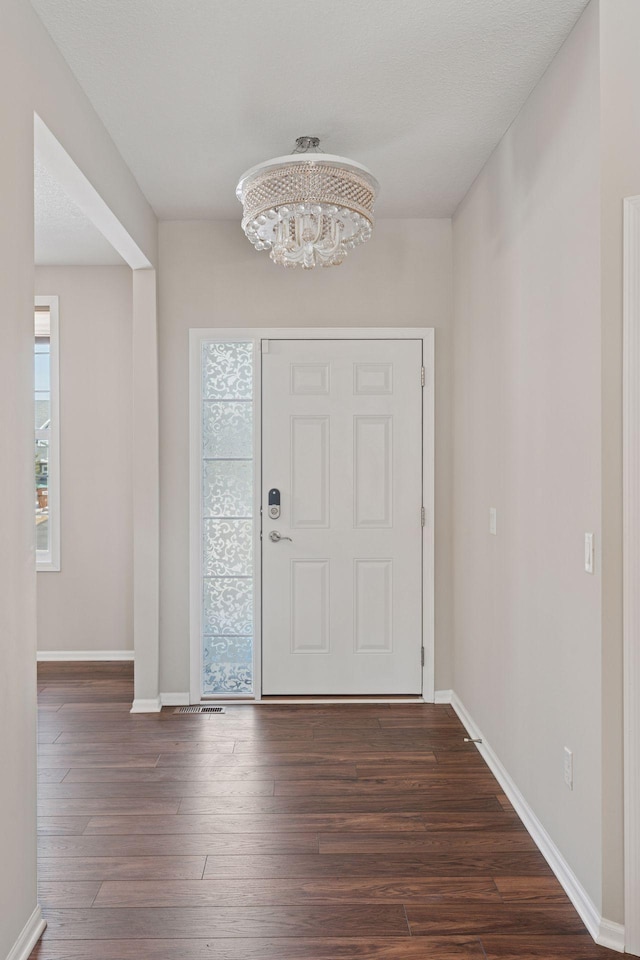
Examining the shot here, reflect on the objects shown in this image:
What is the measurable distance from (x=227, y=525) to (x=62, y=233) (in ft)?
6.27

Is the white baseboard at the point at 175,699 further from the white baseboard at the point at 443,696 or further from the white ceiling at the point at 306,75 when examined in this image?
the white ceiling at the point at 306,75

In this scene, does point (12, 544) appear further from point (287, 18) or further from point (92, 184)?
point (287, 18)

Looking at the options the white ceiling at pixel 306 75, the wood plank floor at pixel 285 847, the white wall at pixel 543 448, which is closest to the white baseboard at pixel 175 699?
the wood plank floor at pixel 285 847

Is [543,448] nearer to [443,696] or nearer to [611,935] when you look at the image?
[611,935]

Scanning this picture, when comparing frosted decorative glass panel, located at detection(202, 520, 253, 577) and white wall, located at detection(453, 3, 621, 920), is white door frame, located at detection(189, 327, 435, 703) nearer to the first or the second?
frosted decorative glass panel, located at detection(202, 520, 253, 577)

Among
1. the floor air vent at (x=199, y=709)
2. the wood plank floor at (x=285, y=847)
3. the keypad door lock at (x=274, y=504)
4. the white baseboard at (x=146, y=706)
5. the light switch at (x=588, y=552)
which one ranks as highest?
the keypad door lock at (x=274, y=504)

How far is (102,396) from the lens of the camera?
4.81 meters

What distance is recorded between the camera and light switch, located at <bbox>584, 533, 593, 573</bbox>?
2061 mm

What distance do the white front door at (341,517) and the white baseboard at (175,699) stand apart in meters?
0.45

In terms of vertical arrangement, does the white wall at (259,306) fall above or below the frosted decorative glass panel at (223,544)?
above

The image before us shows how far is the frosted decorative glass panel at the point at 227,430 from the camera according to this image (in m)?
4.04

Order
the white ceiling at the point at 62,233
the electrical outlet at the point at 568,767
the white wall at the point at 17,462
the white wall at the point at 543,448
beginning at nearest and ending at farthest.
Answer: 1. the white wall at the point at 17,462
2. the white wall at the point at 543,448
3. the electrical outlet at the point at 568,767
4. the white ceiling at the point at 62,233

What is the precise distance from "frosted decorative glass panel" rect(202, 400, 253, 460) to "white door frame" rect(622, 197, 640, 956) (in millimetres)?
2412

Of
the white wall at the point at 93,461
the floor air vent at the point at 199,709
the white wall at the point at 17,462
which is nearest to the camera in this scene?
the white wall at the point at 17,462
